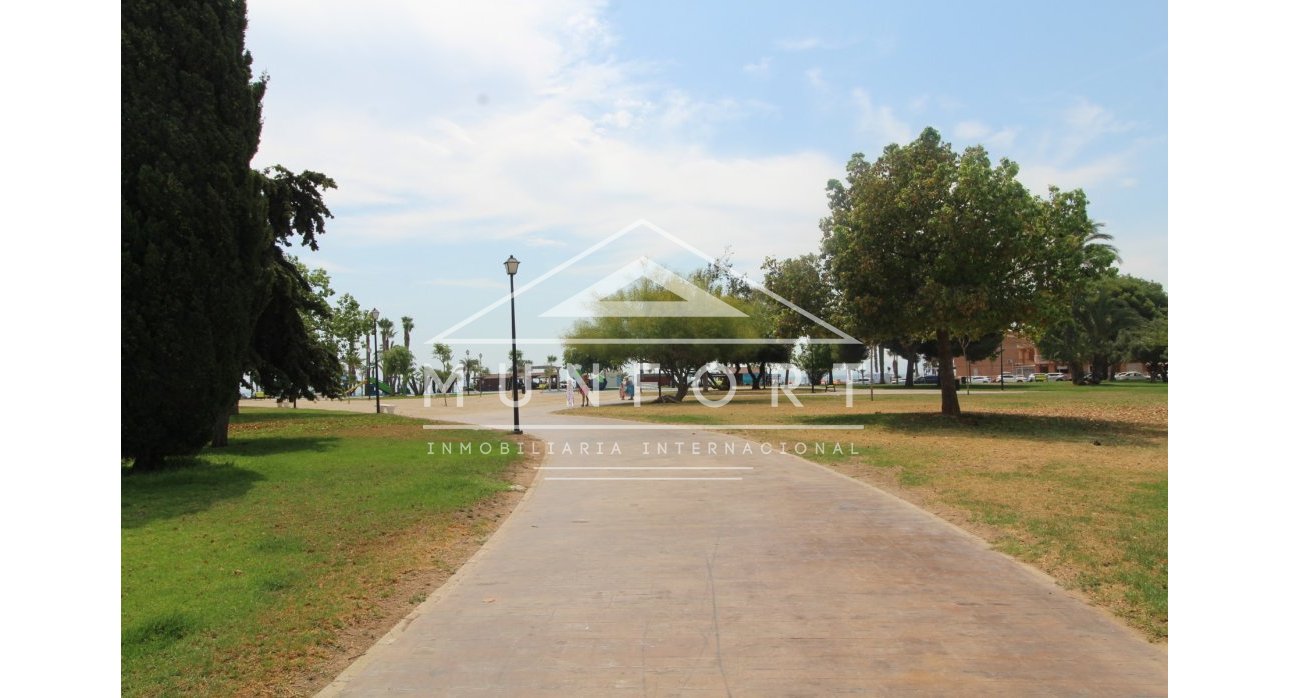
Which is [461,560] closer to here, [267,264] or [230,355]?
[230,355]

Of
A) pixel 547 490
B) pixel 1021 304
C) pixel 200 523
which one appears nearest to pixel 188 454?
pixel 200 523

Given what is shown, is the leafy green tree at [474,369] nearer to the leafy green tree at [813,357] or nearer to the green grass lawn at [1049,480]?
the leafy green tree at [813,357]

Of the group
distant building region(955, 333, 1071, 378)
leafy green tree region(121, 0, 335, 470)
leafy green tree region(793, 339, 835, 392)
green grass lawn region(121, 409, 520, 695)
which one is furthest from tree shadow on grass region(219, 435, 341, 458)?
distant building region(955, 333, 1071, 378)

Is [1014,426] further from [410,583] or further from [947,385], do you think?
[410,583]

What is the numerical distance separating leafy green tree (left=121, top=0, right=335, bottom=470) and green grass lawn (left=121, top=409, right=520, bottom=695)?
4.35ft

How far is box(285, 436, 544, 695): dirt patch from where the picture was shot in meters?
4.68

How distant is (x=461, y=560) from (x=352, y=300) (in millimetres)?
43201

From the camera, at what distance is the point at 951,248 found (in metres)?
21.8

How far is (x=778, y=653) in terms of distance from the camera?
15.6 ft

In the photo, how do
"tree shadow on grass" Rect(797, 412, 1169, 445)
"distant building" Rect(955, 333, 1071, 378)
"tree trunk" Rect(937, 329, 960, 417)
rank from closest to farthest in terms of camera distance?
1. "tree shadow on grass" Rect(797, 412, 1169, 445)
2. "tree trunk" Rect(937, 329, 960, 417)
3. "distant building" Rect(955, 333, 1071, 378)

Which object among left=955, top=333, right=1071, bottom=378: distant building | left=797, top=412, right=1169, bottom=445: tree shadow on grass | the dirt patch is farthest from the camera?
left=955, top=333, right=1071, bottom=378: distant building

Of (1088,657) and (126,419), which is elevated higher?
(126,419)

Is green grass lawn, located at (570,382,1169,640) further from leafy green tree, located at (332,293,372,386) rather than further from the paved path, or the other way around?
leafy green tree, located at (332,293,372,386)

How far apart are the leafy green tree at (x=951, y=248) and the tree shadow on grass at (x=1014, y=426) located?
109 inches
